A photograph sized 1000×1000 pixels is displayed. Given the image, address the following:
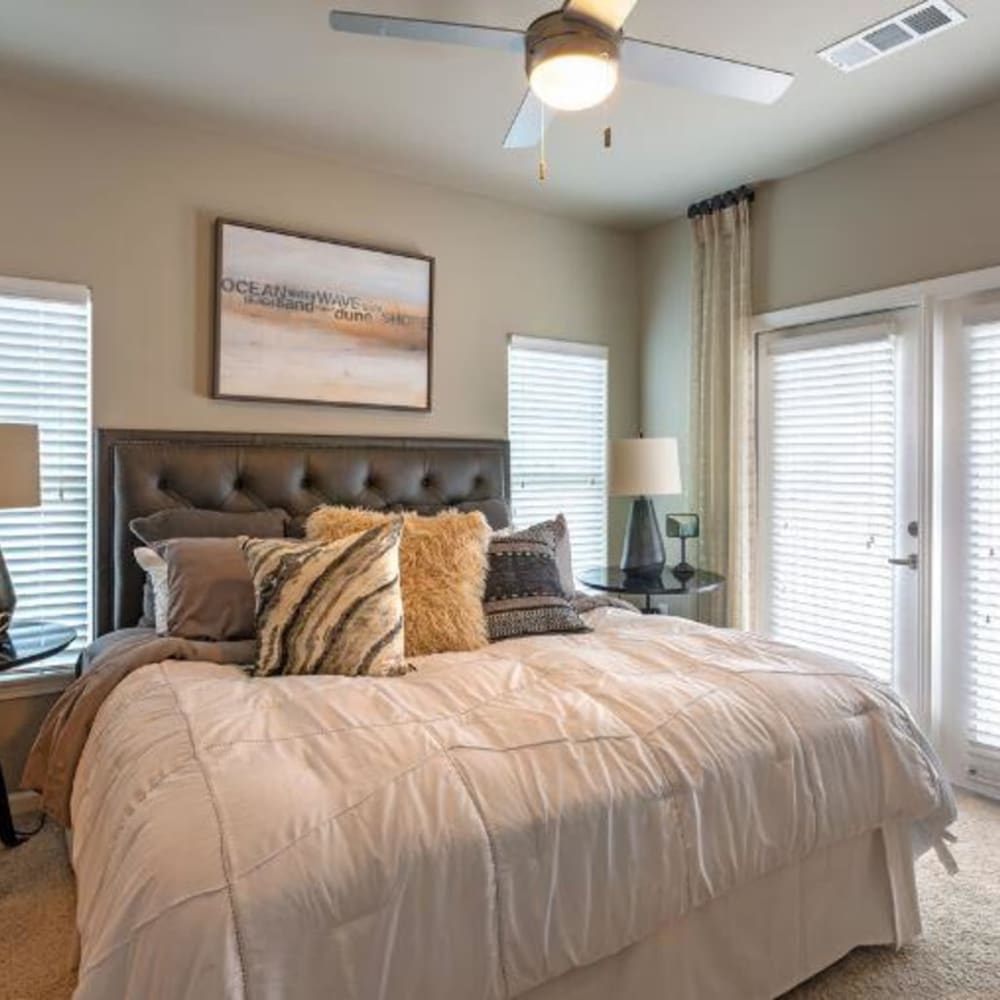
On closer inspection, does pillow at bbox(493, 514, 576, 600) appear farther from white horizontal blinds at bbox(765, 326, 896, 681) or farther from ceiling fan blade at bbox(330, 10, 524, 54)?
ceiling fan blade at bbox(330, 10, 524, 54)

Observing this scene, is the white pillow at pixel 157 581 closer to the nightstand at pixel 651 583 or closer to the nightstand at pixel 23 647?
the nightstand at pixel 23 647

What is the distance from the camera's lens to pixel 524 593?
259 centimetres

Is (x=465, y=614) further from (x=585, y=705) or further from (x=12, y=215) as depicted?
(x=12, y=215)

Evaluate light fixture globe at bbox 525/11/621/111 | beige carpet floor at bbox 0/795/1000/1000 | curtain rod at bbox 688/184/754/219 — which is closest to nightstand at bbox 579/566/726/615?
beige carpet floor at bbox 0/795/1000/1000

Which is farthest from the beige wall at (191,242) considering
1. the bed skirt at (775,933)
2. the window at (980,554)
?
the bed skirt at (775,933)

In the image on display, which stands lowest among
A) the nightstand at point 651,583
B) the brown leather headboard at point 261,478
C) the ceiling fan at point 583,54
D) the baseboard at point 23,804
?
the baseboard at point 23,804

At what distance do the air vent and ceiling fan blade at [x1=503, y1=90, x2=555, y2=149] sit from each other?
1028mm

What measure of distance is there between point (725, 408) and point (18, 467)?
318 centimetres

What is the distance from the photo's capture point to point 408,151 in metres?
3.31

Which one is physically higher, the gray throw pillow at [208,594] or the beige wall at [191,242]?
the beige wall at [191,242]

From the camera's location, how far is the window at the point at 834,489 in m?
3.32

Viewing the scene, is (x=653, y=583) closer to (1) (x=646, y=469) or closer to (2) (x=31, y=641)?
(1) (x=646, y=469)

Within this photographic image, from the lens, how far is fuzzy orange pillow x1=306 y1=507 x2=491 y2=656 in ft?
7.68

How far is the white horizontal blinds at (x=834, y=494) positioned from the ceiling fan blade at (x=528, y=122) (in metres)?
1.84
